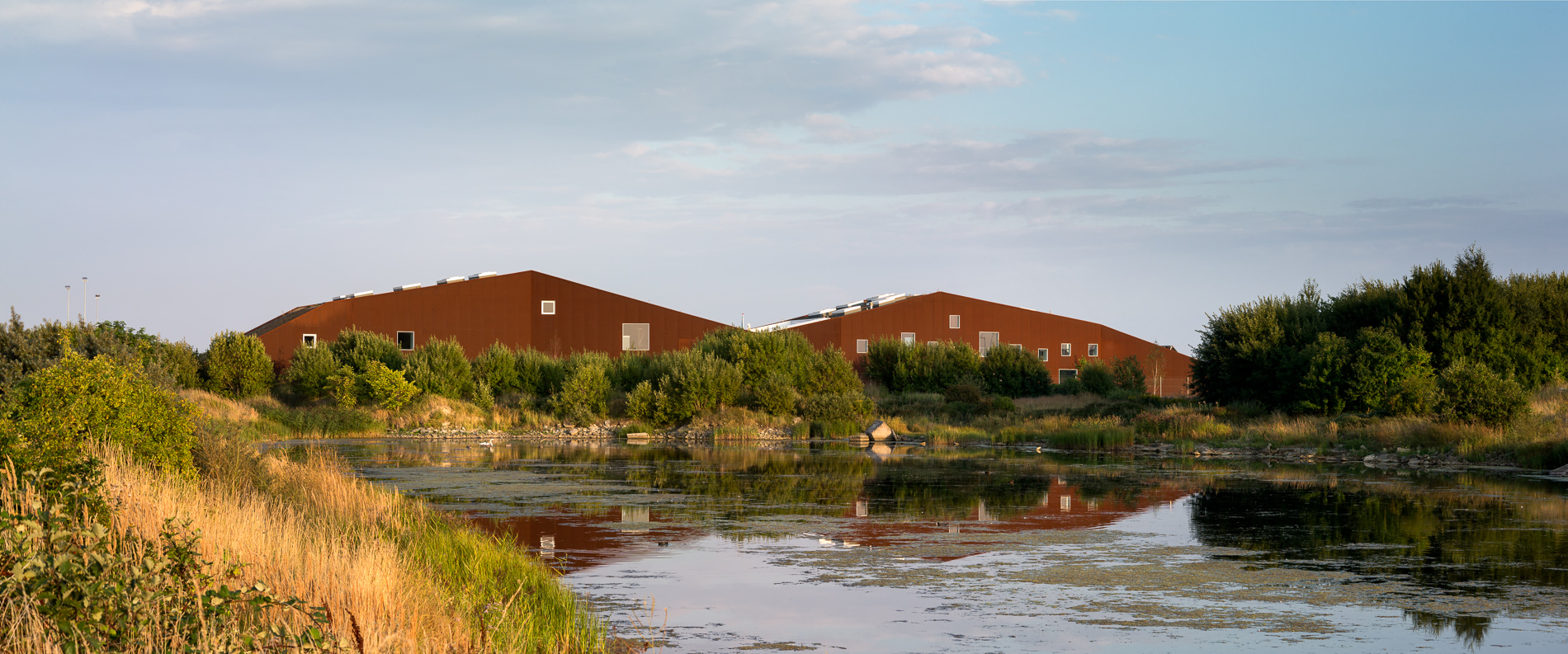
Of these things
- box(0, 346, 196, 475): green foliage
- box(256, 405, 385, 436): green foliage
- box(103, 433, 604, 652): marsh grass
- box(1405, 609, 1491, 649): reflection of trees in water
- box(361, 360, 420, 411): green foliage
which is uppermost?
box(361, 360, 420, 411): green foliage

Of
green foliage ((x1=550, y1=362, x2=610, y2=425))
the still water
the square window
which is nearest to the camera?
the still water

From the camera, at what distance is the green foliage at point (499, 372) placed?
4900cm

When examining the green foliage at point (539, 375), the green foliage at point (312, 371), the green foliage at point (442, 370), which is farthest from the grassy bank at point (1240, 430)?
the green foliage at point (312, 371)

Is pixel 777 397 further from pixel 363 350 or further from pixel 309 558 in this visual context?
pixel 309 558

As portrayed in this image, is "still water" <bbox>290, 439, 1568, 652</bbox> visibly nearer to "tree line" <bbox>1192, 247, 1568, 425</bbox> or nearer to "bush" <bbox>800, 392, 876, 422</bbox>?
"tree line" <bbox>1192, 247, 1568, 425</bbox>

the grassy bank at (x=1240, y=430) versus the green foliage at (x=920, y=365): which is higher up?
the green foliage at (x=920, y=365)

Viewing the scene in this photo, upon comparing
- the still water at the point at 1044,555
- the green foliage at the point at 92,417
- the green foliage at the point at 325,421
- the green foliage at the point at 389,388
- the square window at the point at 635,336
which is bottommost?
the still water at the point at 1044,555

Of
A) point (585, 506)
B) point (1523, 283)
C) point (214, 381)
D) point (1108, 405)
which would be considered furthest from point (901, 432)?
point (214, 381)

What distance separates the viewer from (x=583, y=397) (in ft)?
143

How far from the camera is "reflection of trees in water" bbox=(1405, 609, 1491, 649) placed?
8.66 meters

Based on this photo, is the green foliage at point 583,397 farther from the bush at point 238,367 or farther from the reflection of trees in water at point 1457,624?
the reflection of trees in water at point 1457,624

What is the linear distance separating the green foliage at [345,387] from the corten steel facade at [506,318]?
8.64 m

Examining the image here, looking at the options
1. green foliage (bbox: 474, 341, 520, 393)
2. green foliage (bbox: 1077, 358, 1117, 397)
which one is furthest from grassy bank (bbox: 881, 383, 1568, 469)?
green foliage (bbox: 474, 341, 520, 393)

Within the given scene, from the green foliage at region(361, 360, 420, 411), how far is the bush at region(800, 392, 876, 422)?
1443 cm
